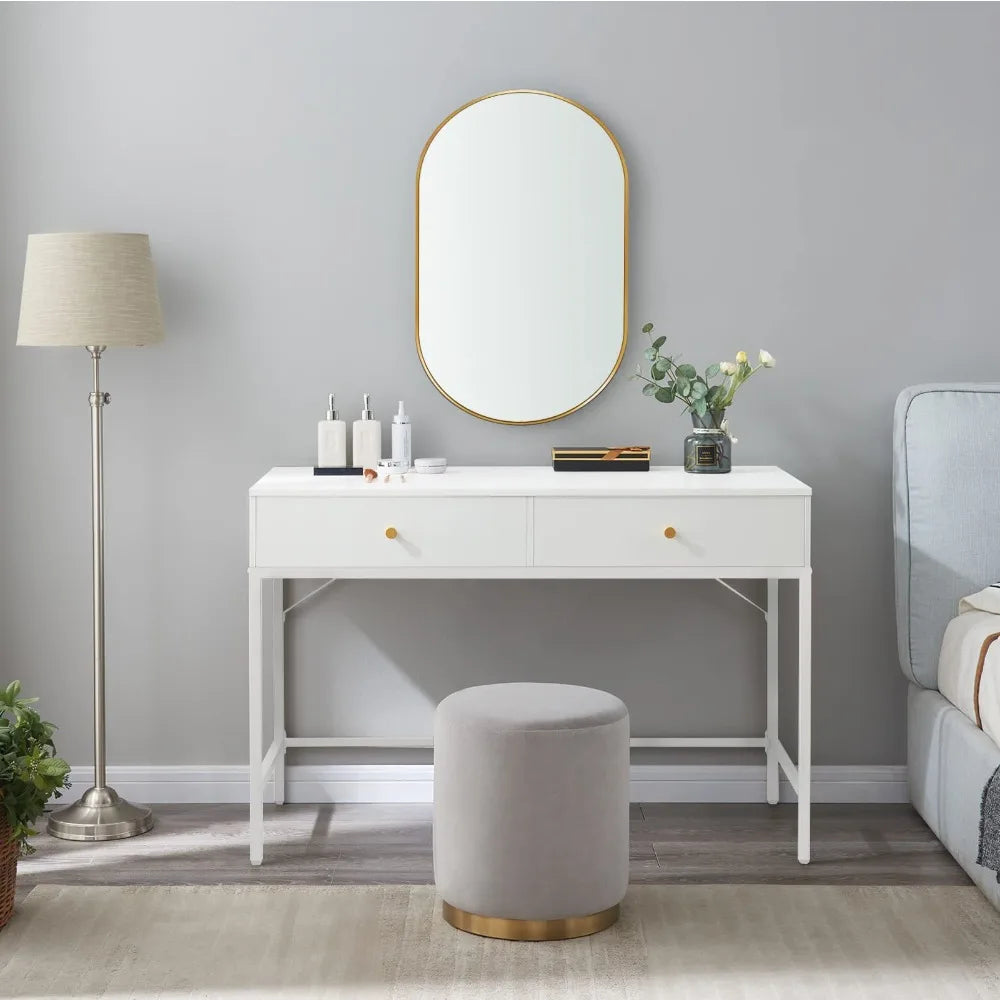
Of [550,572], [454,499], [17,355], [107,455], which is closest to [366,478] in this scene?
[454,499]

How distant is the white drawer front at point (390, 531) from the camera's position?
2574 millimetres

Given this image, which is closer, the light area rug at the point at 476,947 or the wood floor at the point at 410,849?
the light area rug at the point at 476,947

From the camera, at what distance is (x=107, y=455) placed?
3041 mm

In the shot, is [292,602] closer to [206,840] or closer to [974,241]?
[206,840]

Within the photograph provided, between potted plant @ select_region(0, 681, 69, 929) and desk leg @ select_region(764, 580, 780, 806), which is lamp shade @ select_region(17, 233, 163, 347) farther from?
desk leg @ select_region(764, 580, 780, 806)

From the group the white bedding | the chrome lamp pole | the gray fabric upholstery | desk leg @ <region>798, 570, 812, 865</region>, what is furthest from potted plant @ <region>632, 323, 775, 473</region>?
the chrome lamp pole

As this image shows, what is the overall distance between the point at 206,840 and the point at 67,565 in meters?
0.76

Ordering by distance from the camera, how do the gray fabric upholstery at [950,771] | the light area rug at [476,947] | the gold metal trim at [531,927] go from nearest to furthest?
the light area rug at [476,947], the gold metal trim at [531,927], the gray fabric upholstery at [950,771]

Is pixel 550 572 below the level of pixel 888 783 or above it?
above

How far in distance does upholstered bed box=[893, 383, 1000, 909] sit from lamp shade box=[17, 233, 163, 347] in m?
1.78

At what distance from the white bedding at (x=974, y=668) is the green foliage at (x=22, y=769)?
1.80 metres

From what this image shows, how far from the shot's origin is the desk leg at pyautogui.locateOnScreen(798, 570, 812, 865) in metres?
2.59

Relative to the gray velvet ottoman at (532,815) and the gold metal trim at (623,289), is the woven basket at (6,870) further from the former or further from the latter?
the gold metal trim at (623,289)

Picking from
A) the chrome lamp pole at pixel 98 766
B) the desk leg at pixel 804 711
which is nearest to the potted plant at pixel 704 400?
the desk leg at pixel 804 711
